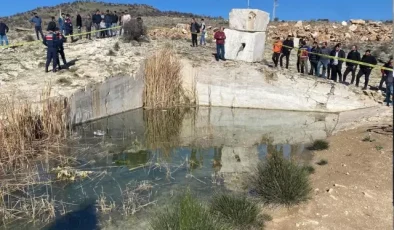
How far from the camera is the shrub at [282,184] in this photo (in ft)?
24.0

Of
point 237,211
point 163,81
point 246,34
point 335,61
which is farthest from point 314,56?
point 237,211

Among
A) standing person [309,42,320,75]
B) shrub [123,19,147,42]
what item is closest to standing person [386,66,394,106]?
standing person [309,42,320,75]

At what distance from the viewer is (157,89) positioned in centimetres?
1603

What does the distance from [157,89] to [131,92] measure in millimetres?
1053

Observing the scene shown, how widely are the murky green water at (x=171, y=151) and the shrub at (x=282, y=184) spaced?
959 mm

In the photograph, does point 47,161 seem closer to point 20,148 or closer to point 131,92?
point 20,148

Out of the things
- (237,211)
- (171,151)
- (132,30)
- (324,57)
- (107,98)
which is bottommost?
(171,151)

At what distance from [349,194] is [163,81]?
9905mm

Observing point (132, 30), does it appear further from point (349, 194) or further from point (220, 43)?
point (349, 194)

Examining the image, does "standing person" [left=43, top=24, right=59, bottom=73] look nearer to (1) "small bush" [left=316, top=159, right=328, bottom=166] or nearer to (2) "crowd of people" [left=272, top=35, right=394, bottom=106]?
(2) "crowd of people" [left=272, top=35, right=394, bottom=106]

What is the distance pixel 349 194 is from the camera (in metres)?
7.45

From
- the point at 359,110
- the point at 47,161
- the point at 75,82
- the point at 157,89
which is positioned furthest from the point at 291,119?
the point at 47,161

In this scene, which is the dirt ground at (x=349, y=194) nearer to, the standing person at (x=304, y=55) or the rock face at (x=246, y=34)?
the standing person at (x=304, y=55)

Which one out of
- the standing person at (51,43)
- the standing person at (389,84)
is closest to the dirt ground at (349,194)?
the standing person at (389,84)
